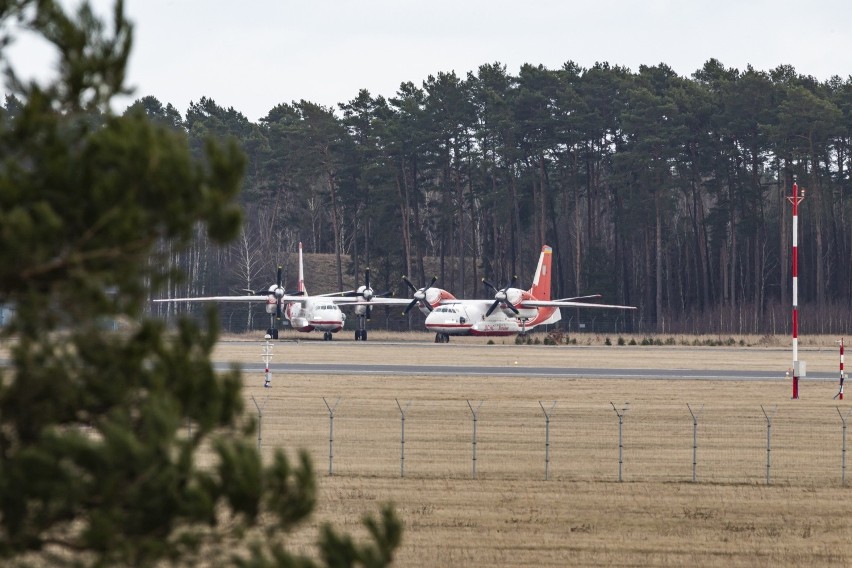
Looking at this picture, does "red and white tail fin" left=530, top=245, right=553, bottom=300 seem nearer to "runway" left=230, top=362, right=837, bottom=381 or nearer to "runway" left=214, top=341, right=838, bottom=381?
"runway" left=214, top=341, right=838, bottom=381

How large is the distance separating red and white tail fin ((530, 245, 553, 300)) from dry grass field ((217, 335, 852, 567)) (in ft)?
136

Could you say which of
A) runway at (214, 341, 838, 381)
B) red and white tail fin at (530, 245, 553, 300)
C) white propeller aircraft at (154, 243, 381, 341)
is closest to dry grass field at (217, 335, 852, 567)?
runway at (214, 341, 838, 381)

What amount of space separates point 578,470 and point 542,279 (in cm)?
6436

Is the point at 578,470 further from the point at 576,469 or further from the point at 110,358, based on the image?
the point at 110,358

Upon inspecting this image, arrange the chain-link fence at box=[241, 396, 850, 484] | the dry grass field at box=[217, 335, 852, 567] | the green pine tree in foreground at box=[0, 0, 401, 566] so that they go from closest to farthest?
the green pine tree in foreground at box=[0, 0, 401, 566], the dry grass field at box=[217, 335, 852, 567], the chain-link fence at box=[241, 396, 850, 484]

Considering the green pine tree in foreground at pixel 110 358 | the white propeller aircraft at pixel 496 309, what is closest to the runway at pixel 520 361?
the white propeller aircraft at pixel 496 309

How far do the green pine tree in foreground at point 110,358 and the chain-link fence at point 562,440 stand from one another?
53.7 ft

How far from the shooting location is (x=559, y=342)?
8700 centimetres

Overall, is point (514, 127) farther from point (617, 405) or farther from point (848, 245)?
point (617, 405)

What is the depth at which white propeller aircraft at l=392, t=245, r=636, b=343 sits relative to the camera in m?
85.6

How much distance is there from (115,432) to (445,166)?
344ft

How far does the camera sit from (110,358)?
7641 mm

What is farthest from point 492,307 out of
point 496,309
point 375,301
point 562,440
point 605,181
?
point 562,440

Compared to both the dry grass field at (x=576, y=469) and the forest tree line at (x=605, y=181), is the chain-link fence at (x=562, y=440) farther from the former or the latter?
the forest tree line at (x=605, y=181)
